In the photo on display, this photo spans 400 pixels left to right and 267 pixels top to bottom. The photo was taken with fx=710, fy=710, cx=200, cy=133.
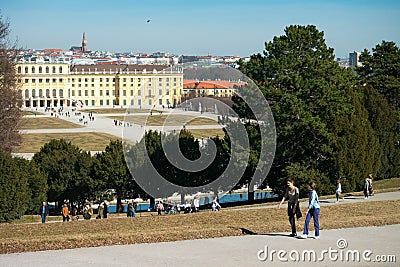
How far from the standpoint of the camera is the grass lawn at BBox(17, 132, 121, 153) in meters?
42.9

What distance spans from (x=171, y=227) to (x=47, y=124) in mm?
55877

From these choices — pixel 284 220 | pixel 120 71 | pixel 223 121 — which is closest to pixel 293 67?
pixel 223 121

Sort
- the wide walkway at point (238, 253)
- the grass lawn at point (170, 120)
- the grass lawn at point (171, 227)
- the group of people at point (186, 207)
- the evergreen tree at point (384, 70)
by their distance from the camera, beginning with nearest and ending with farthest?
1. the wide walkway at point (238, 253)
2. the grass lawn at point (171, 227)
3. the group of people at point (186, 207)
4. the evergreen tree at point (384, 70)
5. the grass lawn at point (170, 120)

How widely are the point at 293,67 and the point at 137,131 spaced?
28296 mm

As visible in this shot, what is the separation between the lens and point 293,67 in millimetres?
21891

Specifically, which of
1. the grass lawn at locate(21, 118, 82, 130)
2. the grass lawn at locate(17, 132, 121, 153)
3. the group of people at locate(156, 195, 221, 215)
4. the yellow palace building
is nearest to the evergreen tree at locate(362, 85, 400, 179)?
the group of people at locate(156, 195, 221, 215)

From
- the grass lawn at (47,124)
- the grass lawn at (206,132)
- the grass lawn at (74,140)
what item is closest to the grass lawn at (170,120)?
the grass lawn at (206,132)

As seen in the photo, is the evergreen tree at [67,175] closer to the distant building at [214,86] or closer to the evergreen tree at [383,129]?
the distant building at [214,86]

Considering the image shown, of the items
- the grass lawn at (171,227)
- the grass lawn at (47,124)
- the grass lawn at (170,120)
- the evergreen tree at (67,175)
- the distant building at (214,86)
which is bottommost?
the evergreen tree at (67,175)

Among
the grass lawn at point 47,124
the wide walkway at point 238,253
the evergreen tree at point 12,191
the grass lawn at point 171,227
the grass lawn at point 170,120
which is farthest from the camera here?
the grass lawn at point 47,124

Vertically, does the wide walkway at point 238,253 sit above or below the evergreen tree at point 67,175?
above

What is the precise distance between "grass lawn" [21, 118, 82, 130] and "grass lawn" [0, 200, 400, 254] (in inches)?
1876

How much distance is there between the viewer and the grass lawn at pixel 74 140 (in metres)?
42.9

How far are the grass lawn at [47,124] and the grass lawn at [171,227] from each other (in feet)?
156
